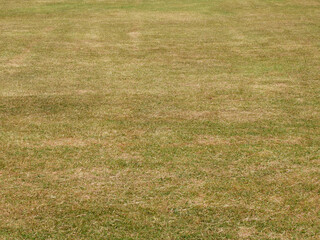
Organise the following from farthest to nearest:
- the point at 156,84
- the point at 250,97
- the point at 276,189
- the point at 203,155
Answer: the point at 156,84
the point at 250,97
the point at 203,155
the point at 276,189

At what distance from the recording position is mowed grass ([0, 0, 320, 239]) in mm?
3564

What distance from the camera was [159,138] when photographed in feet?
16.4

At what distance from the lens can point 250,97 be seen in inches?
252

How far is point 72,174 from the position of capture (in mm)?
4234

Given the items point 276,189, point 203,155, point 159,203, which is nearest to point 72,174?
point 159,203

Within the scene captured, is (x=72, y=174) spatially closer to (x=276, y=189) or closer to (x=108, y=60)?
(x=276, y=189)

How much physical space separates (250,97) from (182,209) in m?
3.15

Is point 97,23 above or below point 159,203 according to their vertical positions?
above

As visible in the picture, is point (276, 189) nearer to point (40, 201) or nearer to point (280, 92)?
point (40, 201)

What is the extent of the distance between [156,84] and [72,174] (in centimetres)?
308

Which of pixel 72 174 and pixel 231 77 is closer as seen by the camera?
pixel 72 174

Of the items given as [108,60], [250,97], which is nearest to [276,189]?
[250,97]

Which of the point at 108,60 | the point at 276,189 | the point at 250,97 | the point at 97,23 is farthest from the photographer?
the point at 97,23

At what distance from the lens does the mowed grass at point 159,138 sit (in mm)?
3564
